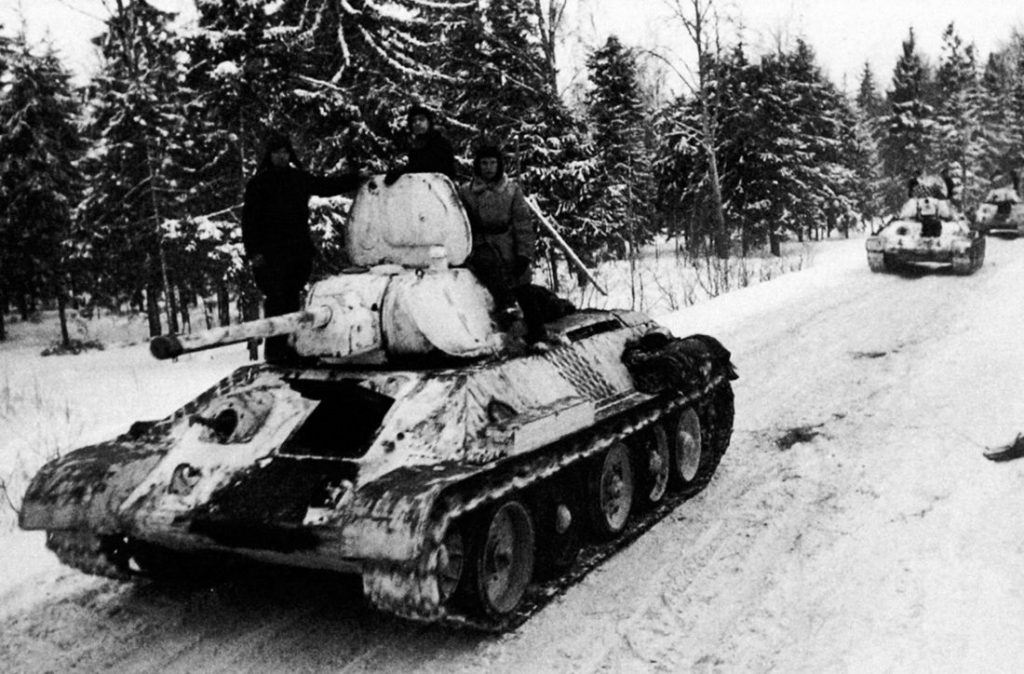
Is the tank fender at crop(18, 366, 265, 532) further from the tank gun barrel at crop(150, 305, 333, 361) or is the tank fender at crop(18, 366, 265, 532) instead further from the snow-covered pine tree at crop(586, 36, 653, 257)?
the snow-covered pine tree at crop(586, 36, 653, 257)

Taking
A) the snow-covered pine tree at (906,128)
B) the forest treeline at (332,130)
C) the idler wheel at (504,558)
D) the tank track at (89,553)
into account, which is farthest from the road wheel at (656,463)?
the snow-covered pine tree at (906,128)

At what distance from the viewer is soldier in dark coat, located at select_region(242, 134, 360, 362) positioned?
7.58 m

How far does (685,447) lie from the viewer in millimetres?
8148

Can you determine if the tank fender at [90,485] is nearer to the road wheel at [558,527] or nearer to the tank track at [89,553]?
the tank track at [89,553]

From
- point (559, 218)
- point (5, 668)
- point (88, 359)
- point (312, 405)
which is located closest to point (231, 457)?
point (312, 405)

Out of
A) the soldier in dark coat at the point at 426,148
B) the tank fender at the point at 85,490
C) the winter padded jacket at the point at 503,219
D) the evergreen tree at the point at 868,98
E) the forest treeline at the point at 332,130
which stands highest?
the evergreen tree at the point at 868,98

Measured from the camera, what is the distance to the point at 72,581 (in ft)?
20.7

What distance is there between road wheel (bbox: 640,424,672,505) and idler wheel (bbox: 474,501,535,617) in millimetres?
1868

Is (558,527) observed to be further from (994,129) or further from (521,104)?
(994,129)

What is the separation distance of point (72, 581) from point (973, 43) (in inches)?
2869

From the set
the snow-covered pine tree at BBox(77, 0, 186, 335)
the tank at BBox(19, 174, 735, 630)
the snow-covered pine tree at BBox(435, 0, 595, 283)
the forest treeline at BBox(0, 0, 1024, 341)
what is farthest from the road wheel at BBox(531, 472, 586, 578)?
the snow-covered pine tree at BBox(77, 0, 186, 335)

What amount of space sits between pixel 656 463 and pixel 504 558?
89.7 inches

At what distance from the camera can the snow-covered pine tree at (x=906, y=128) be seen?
173ft

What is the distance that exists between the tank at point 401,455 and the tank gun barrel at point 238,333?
17 mm
